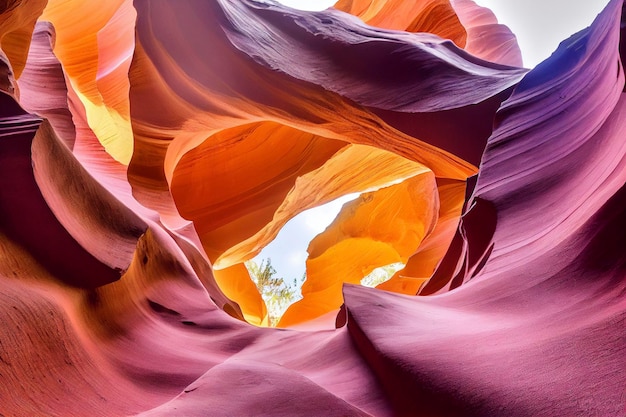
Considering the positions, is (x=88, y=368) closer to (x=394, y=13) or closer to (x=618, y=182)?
(x=618, y=182)

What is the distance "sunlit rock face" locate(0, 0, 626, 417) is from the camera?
1715 mm

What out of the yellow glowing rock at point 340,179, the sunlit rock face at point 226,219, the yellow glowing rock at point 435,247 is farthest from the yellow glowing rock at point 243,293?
the yellow glowing rock at point 435,247

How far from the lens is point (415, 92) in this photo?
4.38m

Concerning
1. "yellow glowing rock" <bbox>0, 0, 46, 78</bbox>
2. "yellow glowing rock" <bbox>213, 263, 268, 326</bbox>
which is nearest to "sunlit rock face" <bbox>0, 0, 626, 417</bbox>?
"yellow glowing rock" <bbox>0, 0, 46, 78</bbox>

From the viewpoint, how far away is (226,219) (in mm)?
7027

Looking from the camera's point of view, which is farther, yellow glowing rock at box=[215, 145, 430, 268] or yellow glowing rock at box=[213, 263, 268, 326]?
yellow glowing rock at box=[213, 263, 268, 326]

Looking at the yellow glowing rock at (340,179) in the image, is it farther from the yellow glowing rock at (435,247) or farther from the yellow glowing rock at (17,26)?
the yellow glowing rock at (17,26)

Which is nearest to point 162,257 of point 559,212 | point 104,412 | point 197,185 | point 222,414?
point 104,412

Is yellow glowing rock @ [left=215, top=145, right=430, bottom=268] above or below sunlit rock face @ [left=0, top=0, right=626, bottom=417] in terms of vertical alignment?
below

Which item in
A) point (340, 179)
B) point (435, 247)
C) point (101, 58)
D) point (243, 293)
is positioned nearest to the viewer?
point (101, 58)

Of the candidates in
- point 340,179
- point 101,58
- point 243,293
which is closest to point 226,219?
point 340,179

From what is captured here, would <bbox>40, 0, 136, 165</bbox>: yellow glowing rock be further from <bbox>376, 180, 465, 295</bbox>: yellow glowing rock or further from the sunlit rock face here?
<bbox>376, 180, 465, 295</bbox>: yellow glowing rock

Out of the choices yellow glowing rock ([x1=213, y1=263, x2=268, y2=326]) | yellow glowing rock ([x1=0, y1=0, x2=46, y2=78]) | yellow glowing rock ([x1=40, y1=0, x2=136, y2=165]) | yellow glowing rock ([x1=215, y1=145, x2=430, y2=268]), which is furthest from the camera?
yellow glowing rock ([x1=213, y1=263, x2=268, y2=326])

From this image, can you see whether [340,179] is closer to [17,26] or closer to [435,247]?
[435,247]
